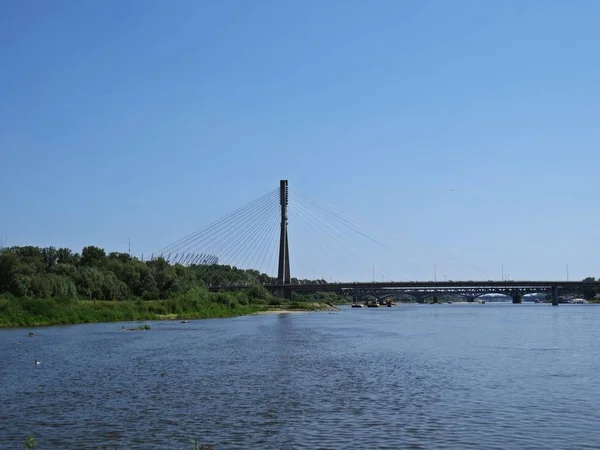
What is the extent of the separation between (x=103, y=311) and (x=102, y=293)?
25.7m

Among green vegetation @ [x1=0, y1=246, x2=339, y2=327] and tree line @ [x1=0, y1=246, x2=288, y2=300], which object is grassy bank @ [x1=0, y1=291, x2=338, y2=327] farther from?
tree line @ [x1=0, y1=246, x2=288, y2=300]

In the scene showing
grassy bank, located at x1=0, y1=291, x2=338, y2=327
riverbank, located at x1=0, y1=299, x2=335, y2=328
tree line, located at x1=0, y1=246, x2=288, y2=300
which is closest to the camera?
riverbank, located at x1=0, y1=299, x2=335, y2=328

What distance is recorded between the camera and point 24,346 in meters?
51.2

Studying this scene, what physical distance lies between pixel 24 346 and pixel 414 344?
28.4 meters

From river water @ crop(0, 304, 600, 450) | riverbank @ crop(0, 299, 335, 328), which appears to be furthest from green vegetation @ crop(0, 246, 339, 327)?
river water @ crop(0, 304, 600, 450)

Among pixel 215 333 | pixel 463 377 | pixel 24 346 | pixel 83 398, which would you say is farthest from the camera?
pixel 215 333

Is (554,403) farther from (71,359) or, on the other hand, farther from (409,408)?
(71,359)

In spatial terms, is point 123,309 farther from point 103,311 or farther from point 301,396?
point 301,396

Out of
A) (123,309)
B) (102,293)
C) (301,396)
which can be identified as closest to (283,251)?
(102,293)

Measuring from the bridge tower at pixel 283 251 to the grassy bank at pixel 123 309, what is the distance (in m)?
6.32

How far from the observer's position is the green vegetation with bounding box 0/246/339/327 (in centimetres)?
8350

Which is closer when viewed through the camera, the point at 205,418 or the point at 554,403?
the point at 205,418

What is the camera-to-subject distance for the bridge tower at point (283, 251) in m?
138

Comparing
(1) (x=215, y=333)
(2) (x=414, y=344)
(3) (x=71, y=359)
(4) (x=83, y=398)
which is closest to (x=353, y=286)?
(1) (x=215, y=333)
